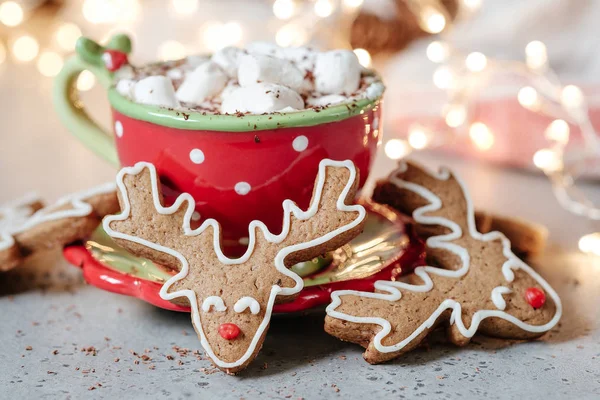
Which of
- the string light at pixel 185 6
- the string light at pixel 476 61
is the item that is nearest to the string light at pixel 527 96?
the string light at pixel 476 61

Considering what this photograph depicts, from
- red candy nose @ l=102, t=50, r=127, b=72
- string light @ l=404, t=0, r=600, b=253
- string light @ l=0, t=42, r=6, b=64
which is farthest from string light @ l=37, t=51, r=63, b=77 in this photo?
red candy nose @ l=102, t=50, r=127, b=72

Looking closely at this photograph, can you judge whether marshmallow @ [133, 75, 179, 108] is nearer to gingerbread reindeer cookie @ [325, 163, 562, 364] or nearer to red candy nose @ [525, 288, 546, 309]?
gingerbread reindeer cookie @ [325, 163, 562, 364]

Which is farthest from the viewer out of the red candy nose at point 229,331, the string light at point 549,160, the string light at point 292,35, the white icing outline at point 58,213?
the string light at point 292,35

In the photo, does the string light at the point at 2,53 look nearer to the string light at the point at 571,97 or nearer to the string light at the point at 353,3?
the string light at the point at 353,3

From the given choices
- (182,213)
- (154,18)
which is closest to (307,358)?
(182,213)

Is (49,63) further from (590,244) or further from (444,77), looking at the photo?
(590,244)

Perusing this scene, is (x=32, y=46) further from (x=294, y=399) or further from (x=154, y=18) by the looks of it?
(x=294, y=399)

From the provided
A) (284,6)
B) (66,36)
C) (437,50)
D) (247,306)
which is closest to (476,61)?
(437,50)
